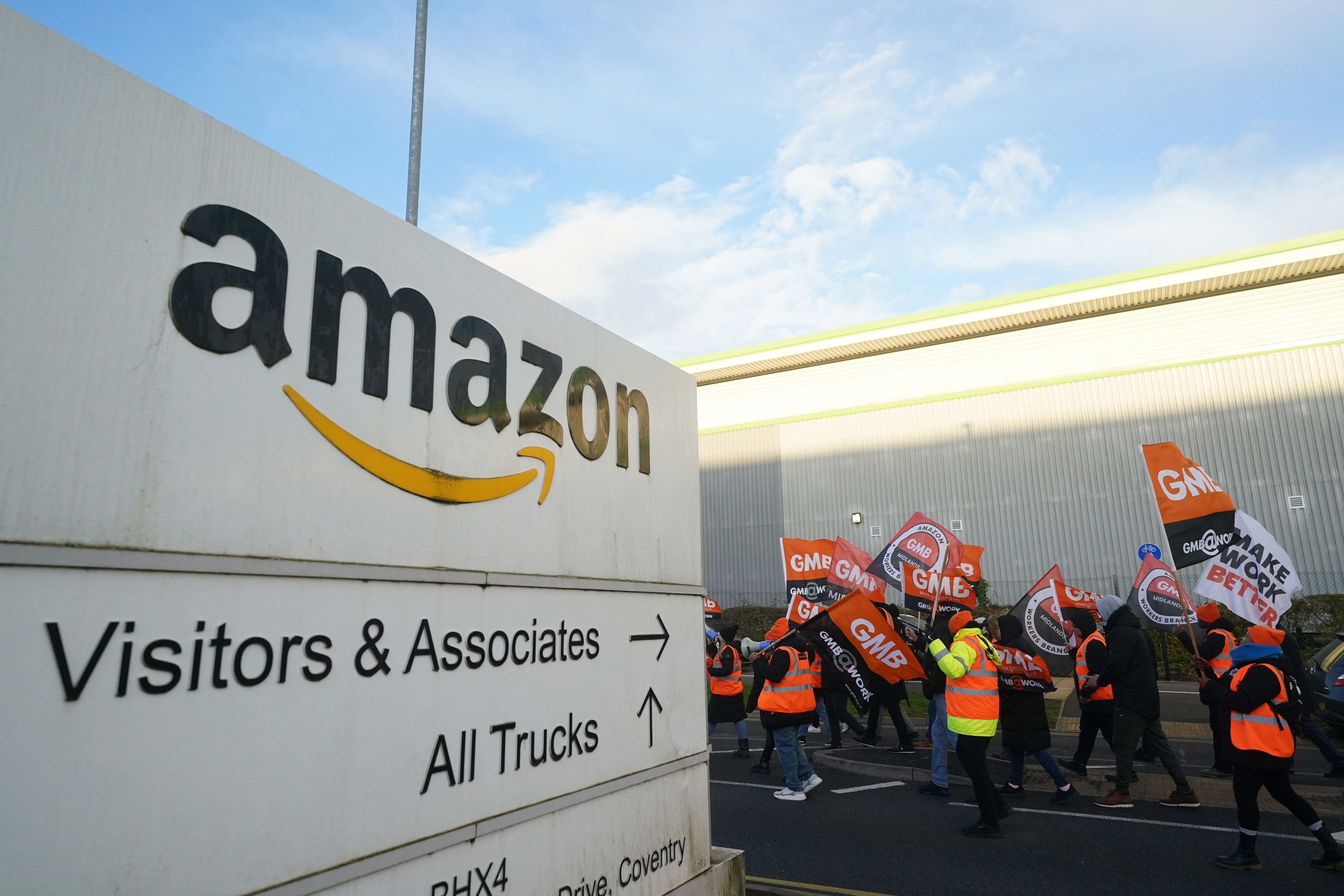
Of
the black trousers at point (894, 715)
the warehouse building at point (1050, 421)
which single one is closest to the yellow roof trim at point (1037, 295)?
the warehouse building at point (1050, 421)

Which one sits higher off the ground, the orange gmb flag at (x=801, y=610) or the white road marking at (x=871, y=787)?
the orange gmb flag at (x=801, y=610)

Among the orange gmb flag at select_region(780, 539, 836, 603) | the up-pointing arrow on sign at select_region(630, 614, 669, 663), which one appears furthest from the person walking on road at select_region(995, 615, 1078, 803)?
the orange gmb flag at select_region(780, 539, 836, 603)

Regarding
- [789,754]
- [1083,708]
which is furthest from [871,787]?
[1083,708]

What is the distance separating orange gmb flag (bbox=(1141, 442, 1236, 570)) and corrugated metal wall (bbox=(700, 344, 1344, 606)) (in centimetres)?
1675

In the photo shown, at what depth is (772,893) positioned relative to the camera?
5.23 m

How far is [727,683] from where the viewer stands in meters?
10.7

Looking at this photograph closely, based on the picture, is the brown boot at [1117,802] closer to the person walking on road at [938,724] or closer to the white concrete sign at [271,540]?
the person walking on road at [938,724]

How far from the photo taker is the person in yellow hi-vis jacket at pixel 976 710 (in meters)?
7.02

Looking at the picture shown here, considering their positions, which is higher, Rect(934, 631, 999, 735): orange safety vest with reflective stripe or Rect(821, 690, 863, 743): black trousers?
Rect(934, 631, 999, 735): orange safety vest with reflective stripe

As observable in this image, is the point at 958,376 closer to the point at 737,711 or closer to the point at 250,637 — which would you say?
the point at 737,711

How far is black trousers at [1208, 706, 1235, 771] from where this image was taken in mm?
7855

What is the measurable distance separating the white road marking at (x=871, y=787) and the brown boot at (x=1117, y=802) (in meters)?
2.03

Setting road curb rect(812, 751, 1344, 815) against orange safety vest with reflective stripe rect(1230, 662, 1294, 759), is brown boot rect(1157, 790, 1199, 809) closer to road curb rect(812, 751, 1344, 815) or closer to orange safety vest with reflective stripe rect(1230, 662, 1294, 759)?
road curb rect(812, 751, 1344, 815)

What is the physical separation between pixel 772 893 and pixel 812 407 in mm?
25905
